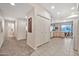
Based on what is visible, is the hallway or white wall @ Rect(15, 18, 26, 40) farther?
white wall @ Rect(15, 18, 26, 40)

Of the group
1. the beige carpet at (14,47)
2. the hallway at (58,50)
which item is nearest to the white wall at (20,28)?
the beige carpet at (14,47)

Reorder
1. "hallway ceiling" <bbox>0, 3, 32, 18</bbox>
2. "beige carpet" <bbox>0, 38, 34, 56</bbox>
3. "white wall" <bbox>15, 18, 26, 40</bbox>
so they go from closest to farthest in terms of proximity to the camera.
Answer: "hallway ceiling" <bbox>0, 3, 32, 18</bbox> < "beige carpet" <bbox>0, 38, 34, 56</bbox> < "white wall" <bbox>15, 18, 26, 40</bbox>

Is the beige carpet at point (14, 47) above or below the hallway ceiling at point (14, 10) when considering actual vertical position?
below

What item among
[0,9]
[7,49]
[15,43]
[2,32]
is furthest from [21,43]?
[0,9]

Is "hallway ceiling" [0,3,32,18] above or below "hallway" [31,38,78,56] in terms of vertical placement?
above

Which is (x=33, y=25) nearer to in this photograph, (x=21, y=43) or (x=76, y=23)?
(x=21, y=43)

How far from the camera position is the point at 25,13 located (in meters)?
2.74

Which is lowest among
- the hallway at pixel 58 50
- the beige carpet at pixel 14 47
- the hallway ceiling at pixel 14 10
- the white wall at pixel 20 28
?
the hallway at pixel 58 50

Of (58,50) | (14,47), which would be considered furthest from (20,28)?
(58,50)

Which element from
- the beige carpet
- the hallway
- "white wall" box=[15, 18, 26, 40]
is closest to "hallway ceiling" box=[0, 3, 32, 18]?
"white wall" box=[15, 18, 26, 40]

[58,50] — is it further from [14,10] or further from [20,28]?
[14,10]

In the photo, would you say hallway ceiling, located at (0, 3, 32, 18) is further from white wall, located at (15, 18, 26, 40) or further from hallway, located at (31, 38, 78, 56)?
hallway, located at (31, 38, 78, 56)

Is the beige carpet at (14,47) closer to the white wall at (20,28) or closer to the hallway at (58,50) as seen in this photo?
the white wall at (20,28)

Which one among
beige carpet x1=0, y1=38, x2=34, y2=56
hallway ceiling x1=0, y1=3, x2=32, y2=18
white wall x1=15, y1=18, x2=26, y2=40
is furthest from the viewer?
white wall x1=15, y1=18, x2=26, y2=40
